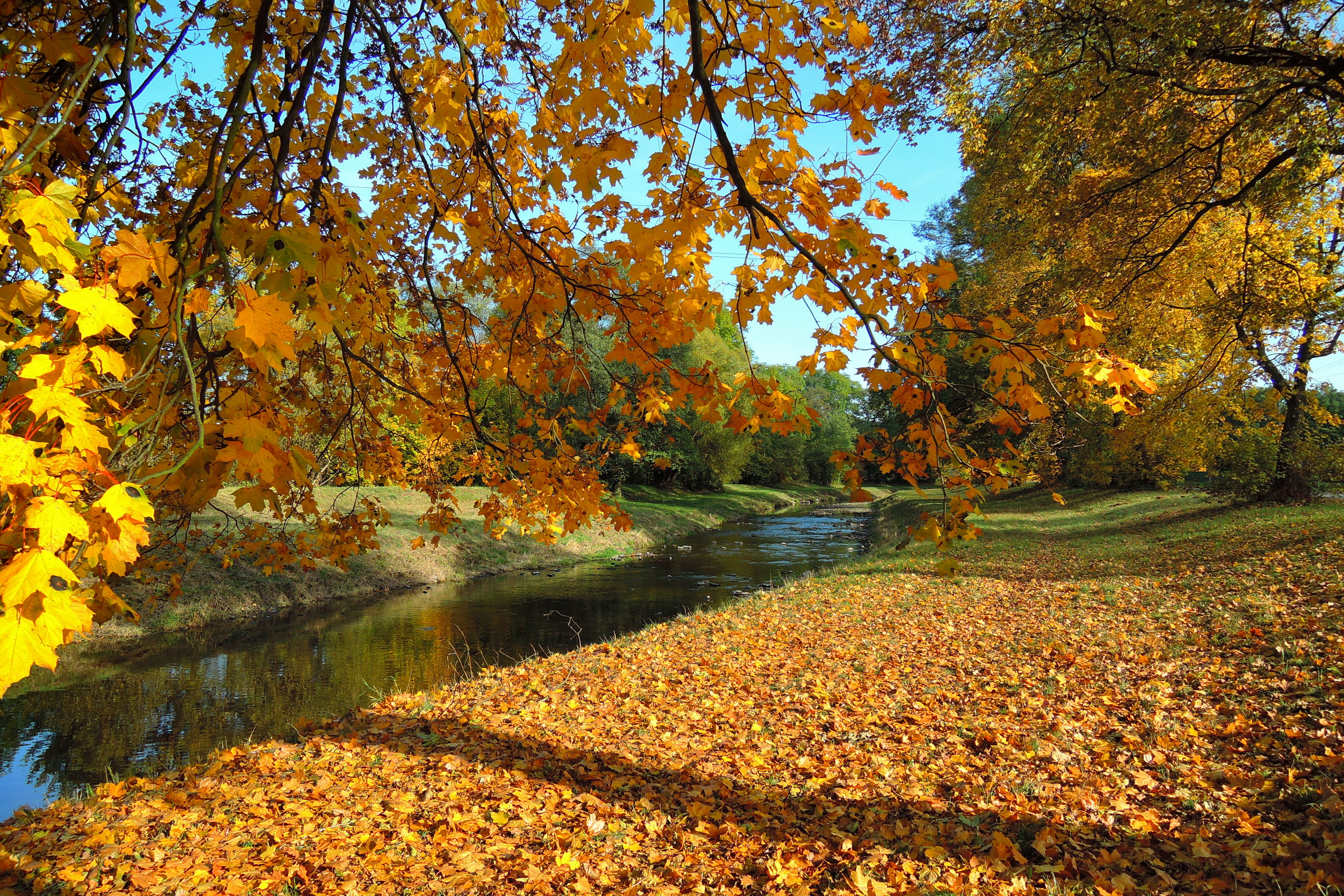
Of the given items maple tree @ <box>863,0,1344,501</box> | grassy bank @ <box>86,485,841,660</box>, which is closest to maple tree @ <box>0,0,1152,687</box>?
grassy bank @ <box>86,485,841,660</box>

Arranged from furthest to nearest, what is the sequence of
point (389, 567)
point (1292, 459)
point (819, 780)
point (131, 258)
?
1. point (389, 567)
2. point (1292, 459)
3. point (819, 780)
4. point (131, 258)

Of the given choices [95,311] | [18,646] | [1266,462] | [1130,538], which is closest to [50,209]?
[95,311]

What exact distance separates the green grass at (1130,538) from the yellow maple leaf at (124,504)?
6.36 m

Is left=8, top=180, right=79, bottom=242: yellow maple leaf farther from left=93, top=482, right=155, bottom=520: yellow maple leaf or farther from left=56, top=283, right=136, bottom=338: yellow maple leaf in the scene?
left=93, top=482, right=155, bottom=520: yellow maple leaf

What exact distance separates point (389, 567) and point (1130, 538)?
16721mm

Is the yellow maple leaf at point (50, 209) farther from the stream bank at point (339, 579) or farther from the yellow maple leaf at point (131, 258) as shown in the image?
the stream bank at point (339, 579)

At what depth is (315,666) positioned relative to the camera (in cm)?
953

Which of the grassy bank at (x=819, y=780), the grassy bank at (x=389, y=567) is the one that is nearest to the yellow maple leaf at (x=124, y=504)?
the grassy bank at (x=819, y=780)

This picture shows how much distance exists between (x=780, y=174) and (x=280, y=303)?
1909mm

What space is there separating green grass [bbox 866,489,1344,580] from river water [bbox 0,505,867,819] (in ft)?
13.3

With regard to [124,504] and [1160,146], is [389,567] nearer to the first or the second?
[124,504]

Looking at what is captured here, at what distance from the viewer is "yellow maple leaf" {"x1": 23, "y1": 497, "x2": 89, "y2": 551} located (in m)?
1.36

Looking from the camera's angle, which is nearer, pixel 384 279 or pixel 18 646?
pixel 18 646

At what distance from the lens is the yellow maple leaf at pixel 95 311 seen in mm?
1500
